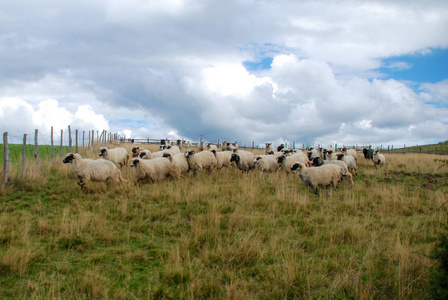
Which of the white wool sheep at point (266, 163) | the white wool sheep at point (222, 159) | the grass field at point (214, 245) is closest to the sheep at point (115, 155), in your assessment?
the white wool sheep at point (222, 159)

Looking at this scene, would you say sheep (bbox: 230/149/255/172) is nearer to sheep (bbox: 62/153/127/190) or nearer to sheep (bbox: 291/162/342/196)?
sheep (bbox: 291/162/342/196)

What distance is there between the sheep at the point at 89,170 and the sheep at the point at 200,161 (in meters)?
4.34

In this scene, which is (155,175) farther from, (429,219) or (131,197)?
(429,219)

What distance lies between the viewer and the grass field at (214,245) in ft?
15.4

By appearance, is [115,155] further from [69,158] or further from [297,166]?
[297,166]

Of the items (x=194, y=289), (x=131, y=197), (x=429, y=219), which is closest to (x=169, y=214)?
(x=131, y=197)

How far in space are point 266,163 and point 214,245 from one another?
11172 millimetres

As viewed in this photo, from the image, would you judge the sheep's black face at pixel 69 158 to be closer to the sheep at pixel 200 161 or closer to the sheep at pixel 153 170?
the sheep at pixel 153 170

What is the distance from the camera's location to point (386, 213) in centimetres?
937

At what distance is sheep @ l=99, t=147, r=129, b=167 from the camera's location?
59.7 ft

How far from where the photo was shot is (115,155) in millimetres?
18797

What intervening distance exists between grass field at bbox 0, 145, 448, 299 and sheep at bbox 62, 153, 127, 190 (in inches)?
37.1

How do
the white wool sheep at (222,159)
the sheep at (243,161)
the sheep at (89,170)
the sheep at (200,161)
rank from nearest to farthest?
the sheep at (89,170)
the sheep at (200,161)
the sheep at (243,161)
the white wool sheep at (222,159)

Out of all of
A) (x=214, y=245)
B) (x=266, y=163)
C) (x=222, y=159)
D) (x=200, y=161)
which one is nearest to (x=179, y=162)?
(x=200, y=161)
